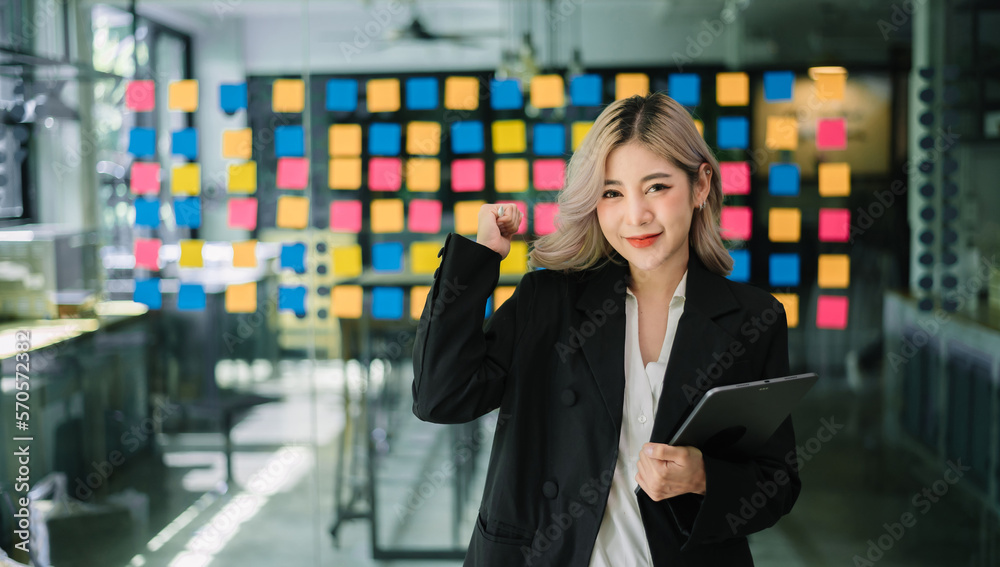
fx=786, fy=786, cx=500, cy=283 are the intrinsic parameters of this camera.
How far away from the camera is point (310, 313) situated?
3.17m

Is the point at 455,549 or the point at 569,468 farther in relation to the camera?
the point at 455,549

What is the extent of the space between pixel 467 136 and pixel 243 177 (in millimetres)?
934

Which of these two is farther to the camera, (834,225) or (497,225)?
(834,225)

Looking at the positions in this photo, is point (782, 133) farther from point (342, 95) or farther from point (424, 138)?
point (342, 95)

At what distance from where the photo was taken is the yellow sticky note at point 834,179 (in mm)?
3021

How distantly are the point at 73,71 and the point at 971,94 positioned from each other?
3.50 metres

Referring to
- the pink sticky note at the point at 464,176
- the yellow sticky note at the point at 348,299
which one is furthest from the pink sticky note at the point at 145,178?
the pink sticky note at the point at 464,176

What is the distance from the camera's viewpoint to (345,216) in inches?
123

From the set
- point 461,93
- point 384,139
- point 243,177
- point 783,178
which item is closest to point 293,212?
point 243,177

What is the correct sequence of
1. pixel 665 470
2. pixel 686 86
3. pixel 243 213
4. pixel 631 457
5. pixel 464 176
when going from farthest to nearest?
pixel 243 213
pixel 464 176
pixel 686 86
pixel 631 457
pixel 665 470

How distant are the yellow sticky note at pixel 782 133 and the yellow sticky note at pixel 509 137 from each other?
935 millimetres

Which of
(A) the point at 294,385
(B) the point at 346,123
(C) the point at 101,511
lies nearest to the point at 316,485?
(A) the point at 294,385

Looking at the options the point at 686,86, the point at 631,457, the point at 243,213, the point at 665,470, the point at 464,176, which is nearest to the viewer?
the point at 665,470

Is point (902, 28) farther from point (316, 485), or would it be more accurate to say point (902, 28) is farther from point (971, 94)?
point (316, 485)
